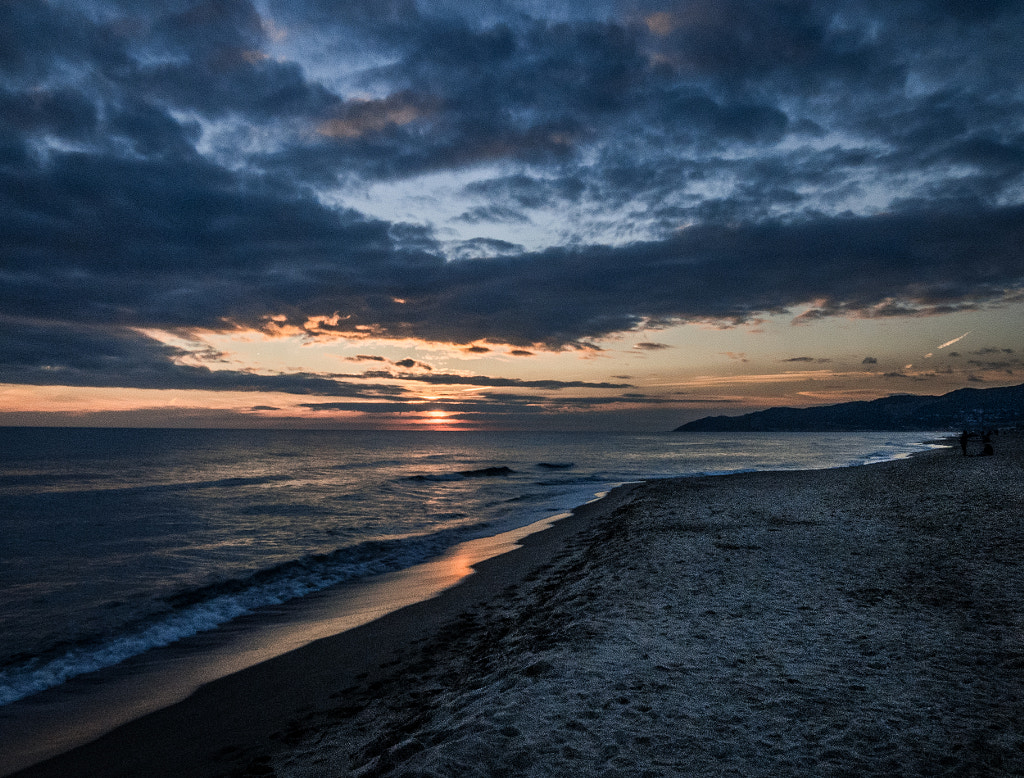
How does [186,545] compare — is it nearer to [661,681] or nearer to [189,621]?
[189,621]

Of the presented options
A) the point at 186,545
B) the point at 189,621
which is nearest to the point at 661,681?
the point at 189,621

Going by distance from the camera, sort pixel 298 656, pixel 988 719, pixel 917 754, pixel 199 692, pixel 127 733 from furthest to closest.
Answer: pixel 298 656
pixel 199 692
pixel 127 733
pixel 988 719
pixel 917 754

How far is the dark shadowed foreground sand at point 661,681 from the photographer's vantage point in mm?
4707

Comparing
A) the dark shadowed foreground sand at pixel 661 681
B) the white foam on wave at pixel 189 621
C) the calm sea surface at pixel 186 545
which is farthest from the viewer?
the calm sea surface at pixel 186 545

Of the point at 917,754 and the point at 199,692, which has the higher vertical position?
the point at 917,754

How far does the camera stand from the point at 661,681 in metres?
6.10

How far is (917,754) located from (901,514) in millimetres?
16971

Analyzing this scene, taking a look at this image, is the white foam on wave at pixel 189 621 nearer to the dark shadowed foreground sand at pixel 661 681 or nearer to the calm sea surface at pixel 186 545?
the calm sea surface at pixel 186 545

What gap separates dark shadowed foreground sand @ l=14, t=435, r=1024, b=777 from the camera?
4707 millimetres

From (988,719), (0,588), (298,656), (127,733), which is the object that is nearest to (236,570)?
(0,588)

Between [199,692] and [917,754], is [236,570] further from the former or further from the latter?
[917,754]

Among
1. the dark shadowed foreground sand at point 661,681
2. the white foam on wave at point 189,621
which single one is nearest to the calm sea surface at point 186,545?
the white foam on wave at point 189,621

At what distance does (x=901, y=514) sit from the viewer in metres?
18.0

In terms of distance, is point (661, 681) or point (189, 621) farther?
point (189, 621)
